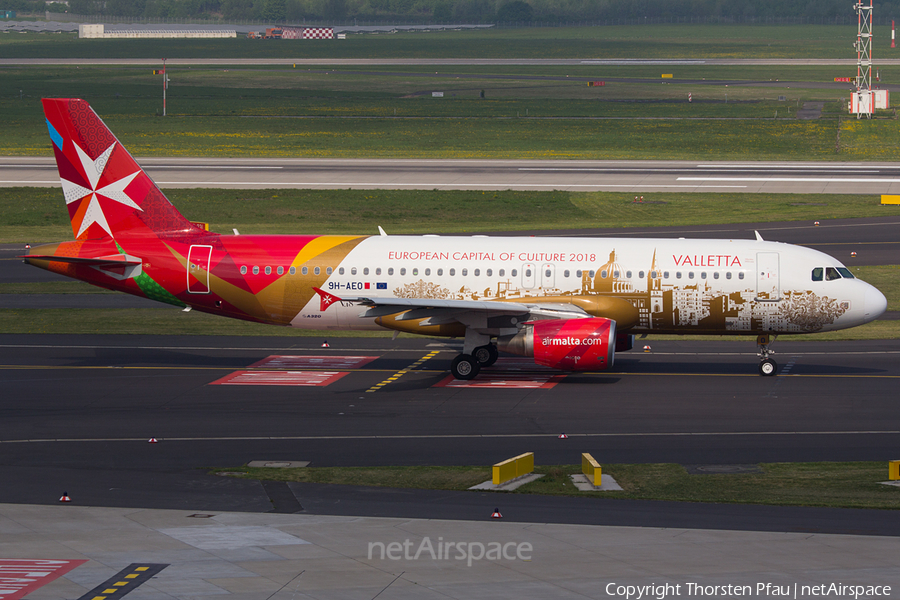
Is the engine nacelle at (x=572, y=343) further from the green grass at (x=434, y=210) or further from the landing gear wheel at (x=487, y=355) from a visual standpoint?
the green grass at (x=434, y=210)

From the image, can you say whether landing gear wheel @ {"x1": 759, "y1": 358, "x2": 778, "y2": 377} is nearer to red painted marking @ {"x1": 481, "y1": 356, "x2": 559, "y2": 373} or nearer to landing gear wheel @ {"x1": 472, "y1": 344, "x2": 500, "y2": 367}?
red painted marking @ {"x1": 481, "y1": 356, "x2": 559, "y2": 373}

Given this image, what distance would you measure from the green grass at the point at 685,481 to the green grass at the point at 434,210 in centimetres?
4219

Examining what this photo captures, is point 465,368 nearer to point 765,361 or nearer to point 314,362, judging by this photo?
point 314,362

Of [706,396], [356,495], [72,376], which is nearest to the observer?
[356,495]

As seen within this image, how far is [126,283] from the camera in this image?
3922 centimetres

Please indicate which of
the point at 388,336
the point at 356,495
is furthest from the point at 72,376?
the point at 356,495

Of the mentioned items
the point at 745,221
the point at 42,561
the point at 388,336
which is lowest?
the point at 42,561

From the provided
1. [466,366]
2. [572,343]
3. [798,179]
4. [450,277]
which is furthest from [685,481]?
[798,179]

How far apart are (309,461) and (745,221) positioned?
50.3 metres

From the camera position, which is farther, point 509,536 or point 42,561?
point 509,536

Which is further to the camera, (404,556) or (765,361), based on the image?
(765,361)

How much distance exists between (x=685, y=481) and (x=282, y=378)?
17.1 meters

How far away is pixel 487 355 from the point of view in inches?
1545

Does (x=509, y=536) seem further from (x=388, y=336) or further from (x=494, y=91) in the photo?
(x=494, y=91)
